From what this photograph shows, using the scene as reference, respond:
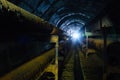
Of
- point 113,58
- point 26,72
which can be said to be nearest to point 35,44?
point 113,58

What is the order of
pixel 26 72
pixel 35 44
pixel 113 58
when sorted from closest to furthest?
pixel 26 72
pixel 113 58
pixel 35 44

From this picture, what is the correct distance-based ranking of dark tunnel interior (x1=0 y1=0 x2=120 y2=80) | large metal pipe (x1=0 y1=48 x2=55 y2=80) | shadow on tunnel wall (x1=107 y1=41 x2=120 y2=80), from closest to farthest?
large metal pipe (x1=0 y1=48 x2=55 y2=80) < dark tunnel interior (x1=0 y1=0 x2=120 y2=80) < shadow on tunnel wall (x1=107 y1=41 x2=120 y2=80)

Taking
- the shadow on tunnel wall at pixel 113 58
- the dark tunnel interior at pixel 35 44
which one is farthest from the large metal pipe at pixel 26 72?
the shadow on tunnel wall at pixel 113 58

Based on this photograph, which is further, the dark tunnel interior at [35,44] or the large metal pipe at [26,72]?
the dark tunnel interior at [35,44]

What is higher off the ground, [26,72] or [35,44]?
[35,44]

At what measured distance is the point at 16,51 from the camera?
24.9 ft

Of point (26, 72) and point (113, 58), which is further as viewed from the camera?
point (113, 58)

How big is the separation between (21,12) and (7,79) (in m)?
1.01

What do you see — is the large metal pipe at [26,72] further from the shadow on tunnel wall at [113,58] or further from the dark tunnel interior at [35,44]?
the shadow on tunnel wall at [113,58]

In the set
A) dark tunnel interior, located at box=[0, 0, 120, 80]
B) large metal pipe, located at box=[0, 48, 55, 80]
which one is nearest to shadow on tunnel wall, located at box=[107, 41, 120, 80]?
dark tunnel interior, located at box=[0, 0, 120, 80]

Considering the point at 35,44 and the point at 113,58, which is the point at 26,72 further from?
the point at 35,44

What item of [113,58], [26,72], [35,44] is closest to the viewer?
[26,72]

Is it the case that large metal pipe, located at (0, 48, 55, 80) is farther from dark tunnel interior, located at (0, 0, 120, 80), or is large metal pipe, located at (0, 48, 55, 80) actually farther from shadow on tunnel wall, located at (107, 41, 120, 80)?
shadow on tunnel wall, located at (107, 41, 120, 80)

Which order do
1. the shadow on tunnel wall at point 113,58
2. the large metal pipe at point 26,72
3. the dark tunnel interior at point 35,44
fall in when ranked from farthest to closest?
Result: the shadow on tunnel wall at point 113,58 < the dark tunnel interior at point 35,44 < the large metal pipe at point 26,72
